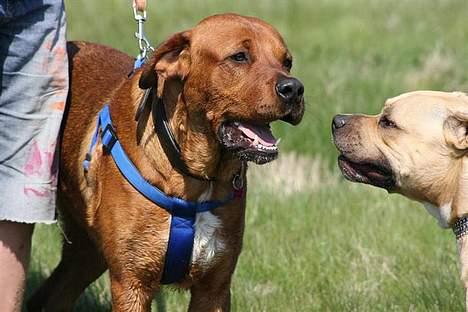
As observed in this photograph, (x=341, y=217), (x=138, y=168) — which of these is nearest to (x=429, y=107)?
(x=138, y=168)

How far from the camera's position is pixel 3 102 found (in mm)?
5520

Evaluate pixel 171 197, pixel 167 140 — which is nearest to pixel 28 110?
pixel 167 140

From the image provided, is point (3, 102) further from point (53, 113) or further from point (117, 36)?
point (117, 36)

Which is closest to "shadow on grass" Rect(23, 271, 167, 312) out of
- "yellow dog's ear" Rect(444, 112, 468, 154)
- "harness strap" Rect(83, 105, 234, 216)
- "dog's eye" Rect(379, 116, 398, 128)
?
"harness strap" Rect(83, 105, 234, 216)

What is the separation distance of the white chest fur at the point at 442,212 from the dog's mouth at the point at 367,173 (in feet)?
0.80

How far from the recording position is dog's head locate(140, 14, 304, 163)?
5098 mm

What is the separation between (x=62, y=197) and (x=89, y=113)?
530mm

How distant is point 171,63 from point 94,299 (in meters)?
2.32

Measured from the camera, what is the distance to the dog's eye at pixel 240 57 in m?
5.23

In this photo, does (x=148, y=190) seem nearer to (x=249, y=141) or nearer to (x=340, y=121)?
(x=249, y=141)

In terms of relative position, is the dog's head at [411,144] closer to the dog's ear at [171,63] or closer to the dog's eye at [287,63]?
the dog's eye at [287,63]

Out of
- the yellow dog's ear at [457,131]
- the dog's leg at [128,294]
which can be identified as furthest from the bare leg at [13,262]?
the yellow dog's ear at [457,131]

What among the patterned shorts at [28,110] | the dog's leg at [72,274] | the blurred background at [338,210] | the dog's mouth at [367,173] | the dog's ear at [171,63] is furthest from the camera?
the blurred background at [338,210]

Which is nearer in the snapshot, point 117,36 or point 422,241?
point 422,241
